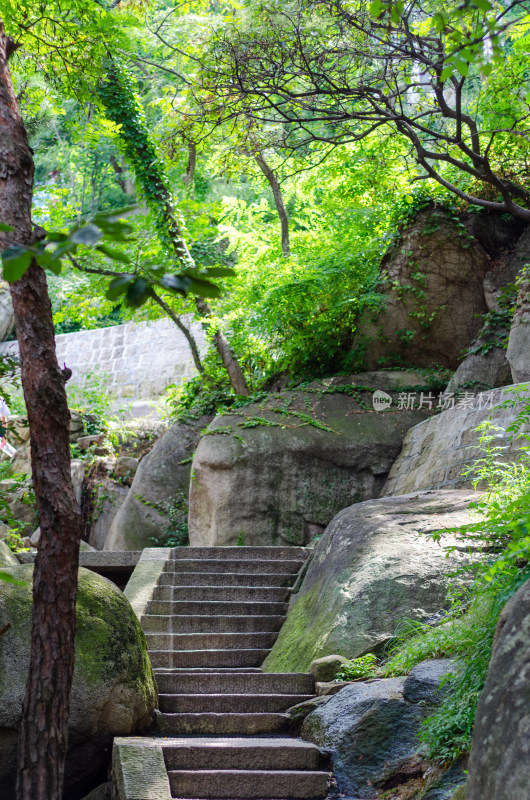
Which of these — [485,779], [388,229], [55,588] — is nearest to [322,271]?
[388,229]

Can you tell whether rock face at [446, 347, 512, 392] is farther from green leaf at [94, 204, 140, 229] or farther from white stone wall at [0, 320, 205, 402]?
green leaf at [94, 204, 140, 229]

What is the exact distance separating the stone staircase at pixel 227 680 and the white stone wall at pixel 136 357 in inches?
354

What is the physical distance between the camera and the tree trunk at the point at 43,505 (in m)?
2.83

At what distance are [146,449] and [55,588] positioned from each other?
1105 centimetres

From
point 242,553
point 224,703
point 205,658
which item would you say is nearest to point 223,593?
point 242,553

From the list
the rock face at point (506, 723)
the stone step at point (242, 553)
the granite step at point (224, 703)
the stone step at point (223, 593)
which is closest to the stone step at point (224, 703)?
the granite step at point (224, 703)

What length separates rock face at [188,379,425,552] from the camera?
9086 mm

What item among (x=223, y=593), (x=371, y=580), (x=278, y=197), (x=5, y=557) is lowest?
(x=223, y=593)

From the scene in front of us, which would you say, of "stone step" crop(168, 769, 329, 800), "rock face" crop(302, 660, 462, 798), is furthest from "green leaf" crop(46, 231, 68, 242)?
"stone step" crop(168, 769, 329, 800)

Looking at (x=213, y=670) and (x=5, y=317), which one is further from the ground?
(x=5, y=317)

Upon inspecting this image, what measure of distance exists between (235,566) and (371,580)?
262 cm

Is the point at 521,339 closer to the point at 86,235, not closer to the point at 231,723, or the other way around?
the point at 231,723

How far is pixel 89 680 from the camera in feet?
12.6

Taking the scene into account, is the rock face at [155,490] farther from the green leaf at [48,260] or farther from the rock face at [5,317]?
the rock face at [5,317]
